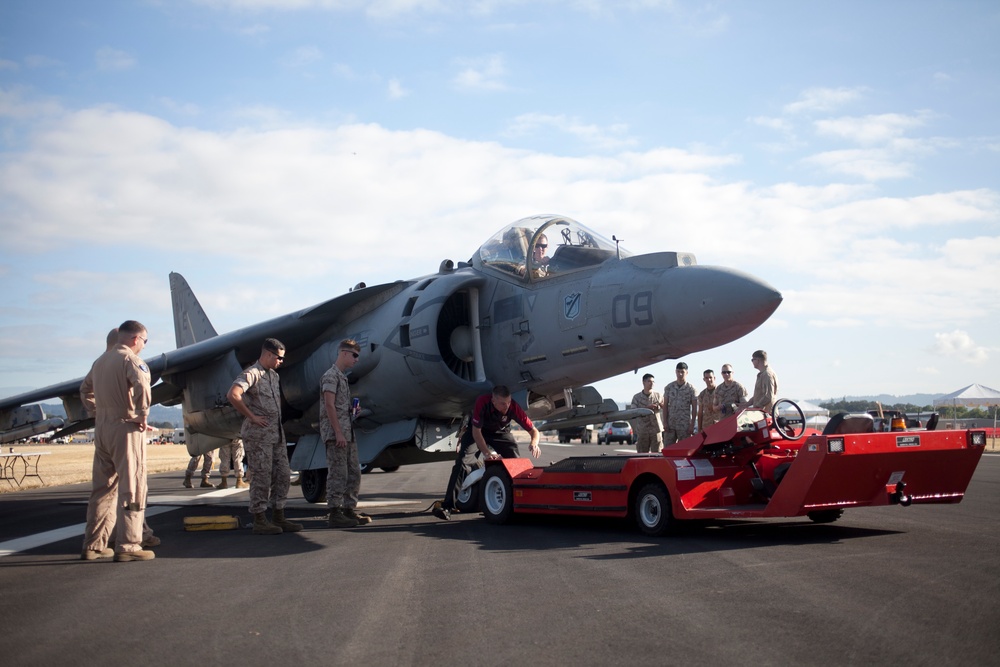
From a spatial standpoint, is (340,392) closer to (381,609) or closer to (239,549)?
(239,549)

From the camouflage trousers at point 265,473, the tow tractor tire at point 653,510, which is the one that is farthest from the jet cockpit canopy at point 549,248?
the camouflage trousers at point 265,473

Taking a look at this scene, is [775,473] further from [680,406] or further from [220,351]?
[220,351]

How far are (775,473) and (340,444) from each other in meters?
4.56

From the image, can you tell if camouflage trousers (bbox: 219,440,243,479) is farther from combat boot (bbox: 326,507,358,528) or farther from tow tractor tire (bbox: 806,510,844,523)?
tow tractor tire (bbox: 806,510,844,523)

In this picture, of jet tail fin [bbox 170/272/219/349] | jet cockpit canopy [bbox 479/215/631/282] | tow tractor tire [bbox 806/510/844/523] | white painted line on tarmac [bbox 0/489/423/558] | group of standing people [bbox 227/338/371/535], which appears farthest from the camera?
jet tail fin [bbox 170/272/219/349]

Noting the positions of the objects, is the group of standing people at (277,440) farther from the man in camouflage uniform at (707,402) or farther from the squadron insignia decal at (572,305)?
the man in camouflage uniform at (707,402)

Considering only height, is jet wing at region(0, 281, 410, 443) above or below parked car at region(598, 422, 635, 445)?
above

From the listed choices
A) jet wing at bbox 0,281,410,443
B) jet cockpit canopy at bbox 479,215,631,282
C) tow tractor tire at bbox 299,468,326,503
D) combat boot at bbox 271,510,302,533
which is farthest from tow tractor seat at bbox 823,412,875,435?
tow tractor tire at bbox 299,468,326,503

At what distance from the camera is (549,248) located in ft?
35.6

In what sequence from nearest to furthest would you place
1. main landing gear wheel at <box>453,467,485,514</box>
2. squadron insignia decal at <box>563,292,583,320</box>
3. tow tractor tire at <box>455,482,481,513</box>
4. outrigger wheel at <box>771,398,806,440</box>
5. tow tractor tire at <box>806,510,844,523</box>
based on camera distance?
1. outrigger wheel at <box>771,398,806,440</box>
2. tow tractor tire at <box>806,510,844,523</box>
3. squadron insignia decal at <box>563,292,583,320</box>
4. main landing gear wheel at <box>453,467,485,514</box>
5. tow tractor tire at <box>455,482,481,513</box>

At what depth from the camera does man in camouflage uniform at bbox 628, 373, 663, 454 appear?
1359cm

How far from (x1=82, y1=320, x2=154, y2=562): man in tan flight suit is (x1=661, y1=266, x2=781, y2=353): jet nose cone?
527 cm

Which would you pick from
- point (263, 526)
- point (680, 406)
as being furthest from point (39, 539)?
point (680, 406)

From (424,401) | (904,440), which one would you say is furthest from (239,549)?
(904,440)
